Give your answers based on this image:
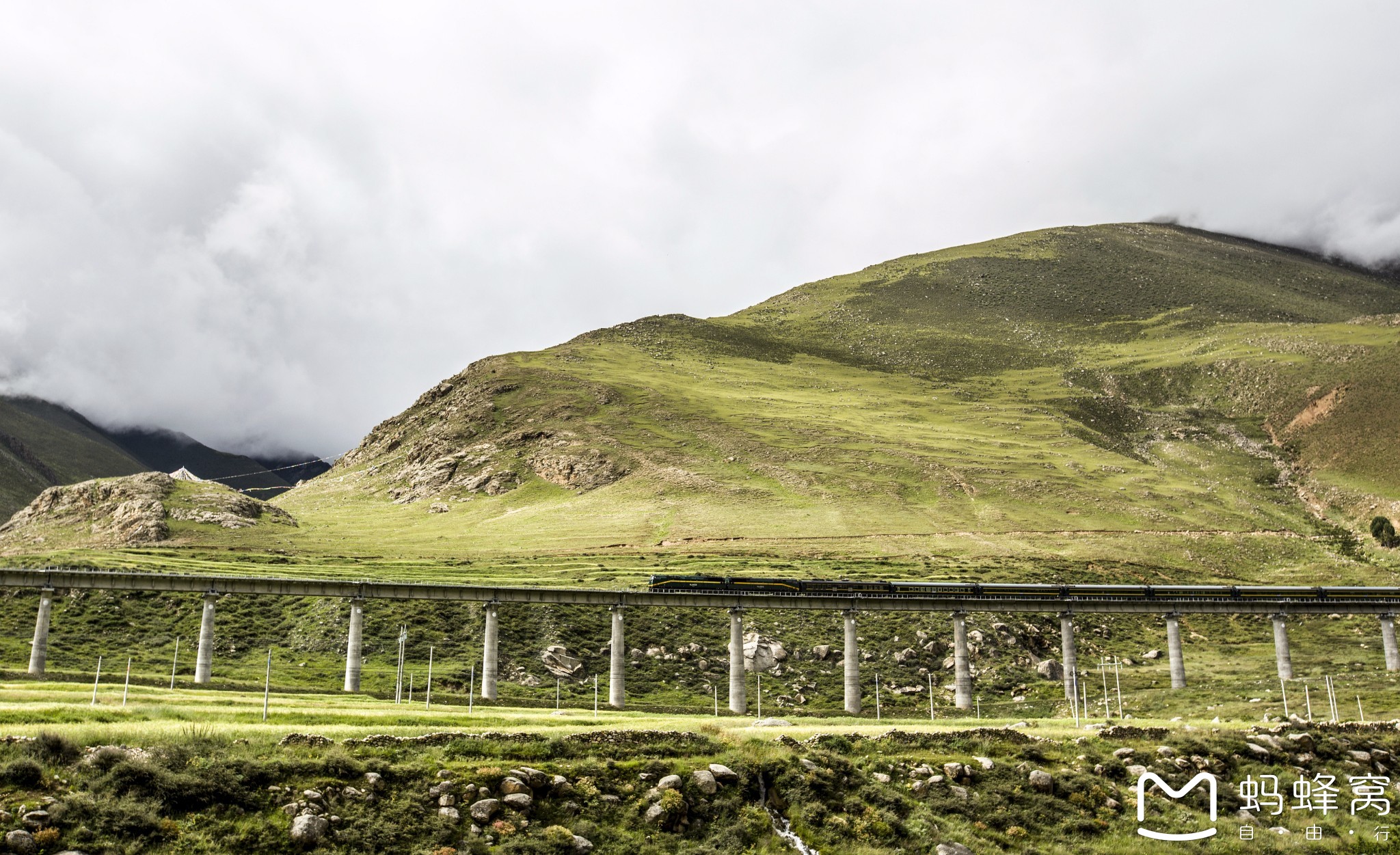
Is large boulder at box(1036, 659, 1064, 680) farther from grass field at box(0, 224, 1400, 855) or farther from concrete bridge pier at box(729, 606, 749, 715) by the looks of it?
concrete bridge pier at box(729, 606, 749, 715)

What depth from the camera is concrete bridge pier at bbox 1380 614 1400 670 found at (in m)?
87.6

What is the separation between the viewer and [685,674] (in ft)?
282

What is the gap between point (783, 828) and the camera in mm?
31547

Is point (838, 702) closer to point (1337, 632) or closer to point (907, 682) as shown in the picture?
point (907, 682)

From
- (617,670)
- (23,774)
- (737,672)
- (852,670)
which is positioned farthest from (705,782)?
(852,670)

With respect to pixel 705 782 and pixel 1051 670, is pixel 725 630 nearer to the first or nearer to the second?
pixel 1051 670

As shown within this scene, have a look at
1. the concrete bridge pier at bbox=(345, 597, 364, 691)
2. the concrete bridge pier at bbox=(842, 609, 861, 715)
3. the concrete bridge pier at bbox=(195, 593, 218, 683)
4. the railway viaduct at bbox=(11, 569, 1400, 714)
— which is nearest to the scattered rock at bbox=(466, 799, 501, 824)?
the railway viaduct at bbox=(11, 569, 1400, 714)

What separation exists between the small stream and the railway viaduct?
41.0m

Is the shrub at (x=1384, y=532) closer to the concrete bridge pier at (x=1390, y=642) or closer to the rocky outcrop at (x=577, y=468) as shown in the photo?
the concrete bridge pier at (x=1390, y=642)

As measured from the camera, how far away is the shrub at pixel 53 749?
2686 centimetres

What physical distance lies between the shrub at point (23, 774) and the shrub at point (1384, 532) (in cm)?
17576

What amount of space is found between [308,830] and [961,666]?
6388cm

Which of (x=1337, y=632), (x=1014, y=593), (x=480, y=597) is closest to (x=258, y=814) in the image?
(x=480, y=597)

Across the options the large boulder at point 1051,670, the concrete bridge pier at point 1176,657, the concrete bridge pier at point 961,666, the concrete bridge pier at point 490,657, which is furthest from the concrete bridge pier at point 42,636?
the concrete bridge pier at point 1176,657
